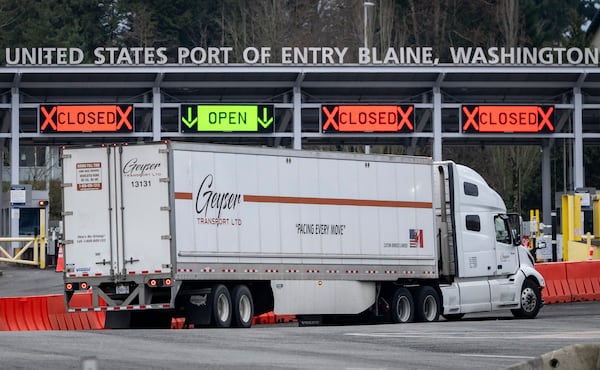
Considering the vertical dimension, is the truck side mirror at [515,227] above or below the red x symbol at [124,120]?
below

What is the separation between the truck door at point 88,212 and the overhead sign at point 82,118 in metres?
23.7

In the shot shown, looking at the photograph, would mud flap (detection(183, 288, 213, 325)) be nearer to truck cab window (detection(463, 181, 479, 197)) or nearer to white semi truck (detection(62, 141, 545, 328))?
white semi truck (detection(62, 141, 545, 328))

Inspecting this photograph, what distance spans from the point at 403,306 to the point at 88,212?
696 cm

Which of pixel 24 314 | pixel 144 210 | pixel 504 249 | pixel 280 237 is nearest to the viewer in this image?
pixel 144 210

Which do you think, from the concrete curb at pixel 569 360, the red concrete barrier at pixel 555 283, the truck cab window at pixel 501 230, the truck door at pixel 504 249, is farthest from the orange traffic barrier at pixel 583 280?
the concrete curb at pixel 569 360

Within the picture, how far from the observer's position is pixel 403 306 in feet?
92.0

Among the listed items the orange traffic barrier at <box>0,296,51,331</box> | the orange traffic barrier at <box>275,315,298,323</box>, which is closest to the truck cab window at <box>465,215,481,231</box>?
the orange traffic barrier at <box>275,315,298,323</box>

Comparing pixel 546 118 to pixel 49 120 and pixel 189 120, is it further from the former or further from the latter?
pixel 49 120

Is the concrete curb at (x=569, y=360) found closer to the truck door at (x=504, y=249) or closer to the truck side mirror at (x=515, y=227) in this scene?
the truck door at (x=504, y=249)

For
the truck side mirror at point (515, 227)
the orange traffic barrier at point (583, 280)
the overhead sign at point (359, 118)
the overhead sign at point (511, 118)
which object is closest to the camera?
the truck side mirror at point (515, 227)

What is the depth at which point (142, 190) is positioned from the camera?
23797 mm

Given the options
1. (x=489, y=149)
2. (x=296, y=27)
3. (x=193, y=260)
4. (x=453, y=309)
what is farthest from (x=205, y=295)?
(x=296, y=27)

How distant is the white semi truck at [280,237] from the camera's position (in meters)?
23.8

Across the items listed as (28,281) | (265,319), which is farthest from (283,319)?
(28,281)
